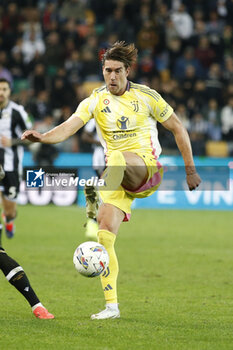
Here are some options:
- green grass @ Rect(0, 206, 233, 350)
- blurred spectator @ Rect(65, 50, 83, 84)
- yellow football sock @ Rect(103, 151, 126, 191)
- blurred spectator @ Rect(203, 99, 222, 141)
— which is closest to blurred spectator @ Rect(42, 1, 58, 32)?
blurred spectator @ Rect(65, 50, 83, 84)

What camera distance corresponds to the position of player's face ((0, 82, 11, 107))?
11.0m

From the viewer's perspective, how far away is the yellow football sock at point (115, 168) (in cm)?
602

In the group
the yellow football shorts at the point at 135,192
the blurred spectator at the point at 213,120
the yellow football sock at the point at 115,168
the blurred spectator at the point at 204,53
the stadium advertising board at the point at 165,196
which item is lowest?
the stadium advertising board at the point at 165,196

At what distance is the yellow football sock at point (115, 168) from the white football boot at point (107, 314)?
1.02m

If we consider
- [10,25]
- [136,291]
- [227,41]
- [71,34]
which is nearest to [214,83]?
[227,41]

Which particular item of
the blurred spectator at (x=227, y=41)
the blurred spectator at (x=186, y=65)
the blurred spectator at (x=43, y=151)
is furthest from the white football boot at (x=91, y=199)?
the blurred spectator at (x=227, y=41)

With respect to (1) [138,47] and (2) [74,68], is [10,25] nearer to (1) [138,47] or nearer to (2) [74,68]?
(2) [74,68]

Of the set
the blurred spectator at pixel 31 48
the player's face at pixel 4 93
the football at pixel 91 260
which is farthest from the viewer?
the blurred spectator at pixel 31 48

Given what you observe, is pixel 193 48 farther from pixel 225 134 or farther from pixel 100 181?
pixel 100 181

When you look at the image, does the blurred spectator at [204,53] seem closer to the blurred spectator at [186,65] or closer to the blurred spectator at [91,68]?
the blurred spectator at [186,65]

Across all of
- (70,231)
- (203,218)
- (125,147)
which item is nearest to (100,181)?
(125,147)

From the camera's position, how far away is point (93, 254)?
584 centimetres

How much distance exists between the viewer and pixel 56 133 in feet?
18.9

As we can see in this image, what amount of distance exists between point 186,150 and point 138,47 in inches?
587
